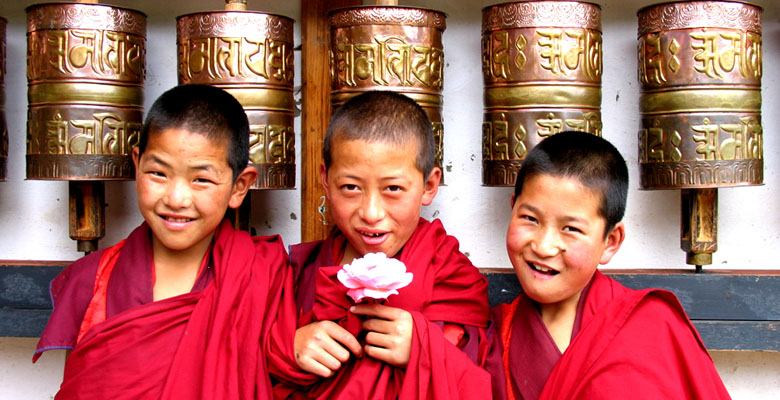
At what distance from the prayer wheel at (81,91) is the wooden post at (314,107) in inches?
19.0

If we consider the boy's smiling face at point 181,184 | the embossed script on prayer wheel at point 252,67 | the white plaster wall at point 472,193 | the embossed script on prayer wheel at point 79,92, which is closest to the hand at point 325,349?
the boy's smiling face at point 181,184

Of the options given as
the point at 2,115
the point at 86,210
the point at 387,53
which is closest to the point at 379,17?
the point at 387,53

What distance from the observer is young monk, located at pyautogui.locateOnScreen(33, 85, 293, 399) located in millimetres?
1647

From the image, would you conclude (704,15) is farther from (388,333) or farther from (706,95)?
(388,333)

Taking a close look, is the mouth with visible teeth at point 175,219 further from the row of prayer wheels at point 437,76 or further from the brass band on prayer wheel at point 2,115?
the brass band on prayer wheel at point 2,115

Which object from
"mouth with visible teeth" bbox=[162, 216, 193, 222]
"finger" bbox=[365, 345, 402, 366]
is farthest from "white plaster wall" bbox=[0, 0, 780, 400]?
"finger" bbox=[365, 345, 402, 366]

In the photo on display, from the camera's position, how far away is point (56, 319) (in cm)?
171

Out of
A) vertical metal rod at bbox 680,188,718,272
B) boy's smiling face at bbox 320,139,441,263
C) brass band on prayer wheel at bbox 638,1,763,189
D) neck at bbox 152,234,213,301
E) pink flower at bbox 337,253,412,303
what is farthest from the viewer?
vertical metal rod at bbox 680,188,718,272

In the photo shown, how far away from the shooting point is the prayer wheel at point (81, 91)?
6.38ft

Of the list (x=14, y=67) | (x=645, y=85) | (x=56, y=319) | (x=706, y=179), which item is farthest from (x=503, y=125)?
(x=14, y=67)

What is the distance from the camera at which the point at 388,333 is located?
1600mm

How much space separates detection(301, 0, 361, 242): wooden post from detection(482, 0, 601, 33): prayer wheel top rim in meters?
0.55

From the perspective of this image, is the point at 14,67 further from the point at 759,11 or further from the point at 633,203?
the point at 759,11

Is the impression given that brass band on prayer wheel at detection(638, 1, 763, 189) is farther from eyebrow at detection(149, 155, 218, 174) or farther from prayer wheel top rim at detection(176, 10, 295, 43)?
eyebrow at detection(149, 155, 218, 174)
